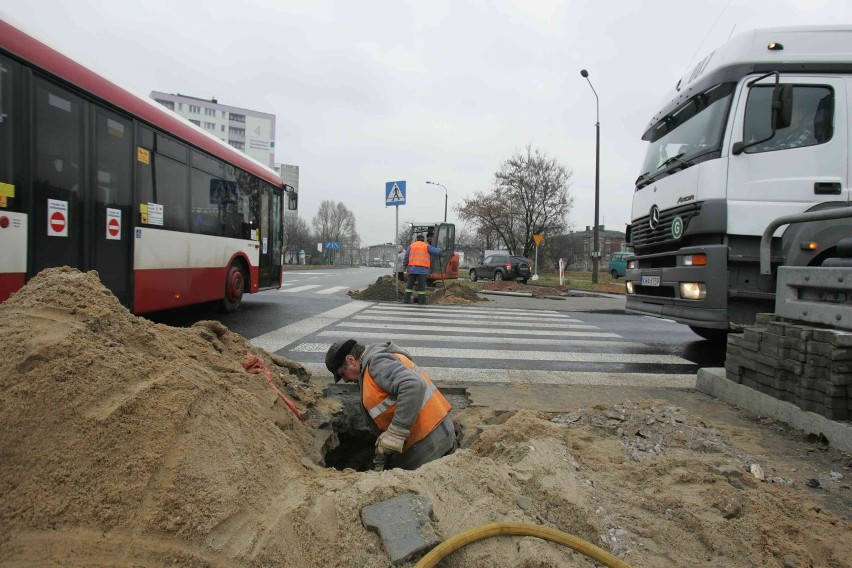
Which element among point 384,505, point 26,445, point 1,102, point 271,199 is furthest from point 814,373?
point 271,199

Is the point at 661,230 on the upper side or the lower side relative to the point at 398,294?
upper

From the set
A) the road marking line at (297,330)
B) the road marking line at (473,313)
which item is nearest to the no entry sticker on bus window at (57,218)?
the road marking line at (297,330)

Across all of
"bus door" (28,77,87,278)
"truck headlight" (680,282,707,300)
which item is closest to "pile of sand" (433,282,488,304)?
"truck headlight" (680,282,707,300)

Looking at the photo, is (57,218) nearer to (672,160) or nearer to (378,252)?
(672,160)

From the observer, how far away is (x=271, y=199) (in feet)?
35.4

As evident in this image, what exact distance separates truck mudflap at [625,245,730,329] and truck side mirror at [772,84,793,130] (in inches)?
56.1

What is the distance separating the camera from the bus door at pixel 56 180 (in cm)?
464

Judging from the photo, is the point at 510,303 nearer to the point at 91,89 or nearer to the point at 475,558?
the point at 91,89

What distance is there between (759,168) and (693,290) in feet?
4.90

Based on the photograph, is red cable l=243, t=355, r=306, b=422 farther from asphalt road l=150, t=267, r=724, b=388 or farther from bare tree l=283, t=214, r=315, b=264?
bare tree l=283, t=214, r=315, b=264

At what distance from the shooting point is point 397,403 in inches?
118

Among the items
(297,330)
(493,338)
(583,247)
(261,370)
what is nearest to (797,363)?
(261,370)

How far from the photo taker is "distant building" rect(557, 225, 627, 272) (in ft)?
157

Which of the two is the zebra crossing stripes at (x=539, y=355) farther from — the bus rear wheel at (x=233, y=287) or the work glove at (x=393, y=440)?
the work glove at (x=393, y=440)
